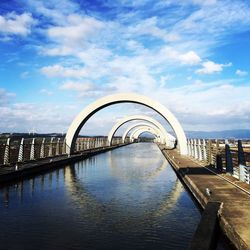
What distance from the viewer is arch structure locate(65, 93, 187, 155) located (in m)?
25.2

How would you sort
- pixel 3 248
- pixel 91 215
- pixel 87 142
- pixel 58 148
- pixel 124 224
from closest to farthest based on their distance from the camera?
pixel 3 248, pixel 124 224, pixel 91 215, pixel 58 148, pixel 87 142

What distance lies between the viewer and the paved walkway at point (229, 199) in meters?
5.39

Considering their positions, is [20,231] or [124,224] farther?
[124,224]

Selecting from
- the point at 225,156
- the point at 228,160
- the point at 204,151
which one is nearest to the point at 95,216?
the point at 228,160

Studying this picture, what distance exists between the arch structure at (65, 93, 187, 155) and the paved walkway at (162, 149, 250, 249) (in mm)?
12836

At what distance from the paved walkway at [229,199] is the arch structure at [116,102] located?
12.8 meters

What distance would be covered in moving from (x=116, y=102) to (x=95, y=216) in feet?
61.5

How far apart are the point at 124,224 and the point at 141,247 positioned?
4.44ft

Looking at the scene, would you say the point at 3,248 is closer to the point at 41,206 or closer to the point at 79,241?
the point at 79,241

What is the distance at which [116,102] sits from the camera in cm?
2597

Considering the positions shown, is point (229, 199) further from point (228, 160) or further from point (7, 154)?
point (7, 154)

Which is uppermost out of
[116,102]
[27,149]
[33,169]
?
[116,102]

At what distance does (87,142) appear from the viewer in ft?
116

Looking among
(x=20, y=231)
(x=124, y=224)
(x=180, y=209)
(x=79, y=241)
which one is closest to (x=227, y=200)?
(x=180, y=209)
